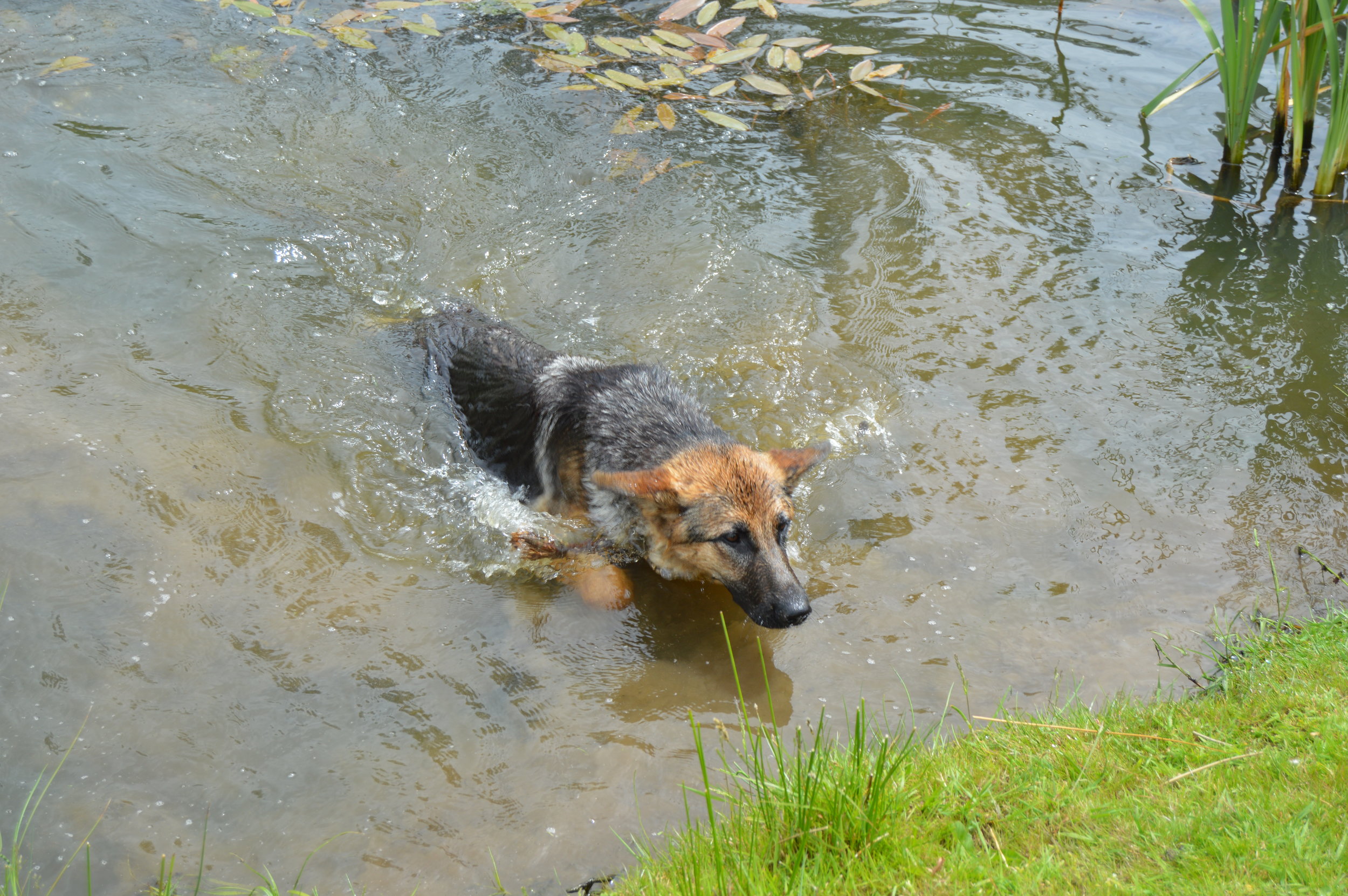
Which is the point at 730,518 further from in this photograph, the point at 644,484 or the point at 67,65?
the point at 67,65

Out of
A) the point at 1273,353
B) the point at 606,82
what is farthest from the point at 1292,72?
the point at 606,82

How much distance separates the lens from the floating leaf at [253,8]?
909 centimetres

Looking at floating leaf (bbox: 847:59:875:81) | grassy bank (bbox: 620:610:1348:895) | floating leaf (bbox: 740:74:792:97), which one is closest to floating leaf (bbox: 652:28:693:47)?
floating leaf (bbox: 740:74:792:97)

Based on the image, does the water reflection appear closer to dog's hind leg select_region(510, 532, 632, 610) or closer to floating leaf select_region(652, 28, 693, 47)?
dog's hind leg select_region(510, 532, 632, 610)

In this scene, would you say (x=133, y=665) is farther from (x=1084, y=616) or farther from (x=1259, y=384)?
(x=1259, y=384)

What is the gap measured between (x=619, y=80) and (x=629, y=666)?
6.48 meters

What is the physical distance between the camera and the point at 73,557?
454 centimetres

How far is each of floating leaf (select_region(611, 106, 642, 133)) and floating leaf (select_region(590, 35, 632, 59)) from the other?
2.06ft

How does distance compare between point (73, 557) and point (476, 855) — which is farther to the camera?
point (73, 557)

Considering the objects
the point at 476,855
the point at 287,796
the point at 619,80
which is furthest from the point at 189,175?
the point at 476,855

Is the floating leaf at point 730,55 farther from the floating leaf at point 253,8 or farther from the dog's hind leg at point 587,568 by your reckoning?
the dog's hind leg at point 587,568

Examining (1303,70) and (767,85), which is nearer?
(1303,70)

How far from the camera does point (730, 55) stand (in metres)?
9.19

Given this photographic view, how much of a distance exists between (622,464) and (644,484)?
0.56m
